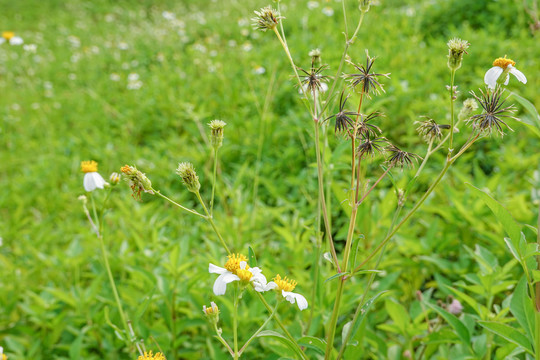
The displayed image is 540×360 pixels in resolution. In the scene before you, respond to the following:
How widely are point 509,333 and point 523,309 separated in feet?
0.23

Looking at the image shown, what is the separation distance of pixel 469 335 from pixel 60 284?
167 centimetres

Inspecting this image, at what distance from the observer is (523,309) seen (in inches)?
39.0

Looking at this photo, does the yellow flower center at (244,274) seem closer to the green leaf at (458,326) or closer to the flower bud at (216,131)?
the flower bud at (216,131)

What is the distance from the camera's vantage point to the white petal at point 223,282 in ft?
2.65

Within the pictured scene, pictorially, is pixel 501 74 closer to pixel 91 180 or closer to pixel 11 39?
pixel 91 180

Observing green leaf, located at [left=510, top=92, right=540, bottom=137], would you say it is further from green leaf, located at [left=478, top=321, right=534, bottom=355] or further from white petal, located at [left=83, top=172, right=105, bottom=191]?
white petal, located at [left=83, top=172, right=105, bottom=191]

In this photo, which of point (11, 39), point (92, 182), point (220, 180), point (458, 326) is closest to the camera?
point (458, 326)

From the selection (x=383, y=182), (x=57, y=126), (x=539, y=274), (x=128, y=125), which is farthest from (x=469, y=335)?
(x=57, y=126)

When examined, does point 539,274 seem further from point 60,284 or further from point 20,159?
point 20,159

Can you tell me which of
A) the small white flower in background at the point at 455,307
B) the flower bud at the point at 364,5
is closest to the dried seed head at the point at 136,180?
the flower bud at the point at 364,5

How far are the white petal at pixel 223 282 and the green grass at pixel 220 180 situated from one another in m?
0.40

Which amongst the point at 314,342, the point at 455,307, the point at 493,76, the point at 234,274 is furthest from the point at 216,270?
the point at 455,307

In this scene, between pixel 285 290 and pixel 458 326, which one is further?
pixel 458 326

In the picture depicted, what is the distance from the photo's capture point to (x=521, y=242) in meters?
0.81
